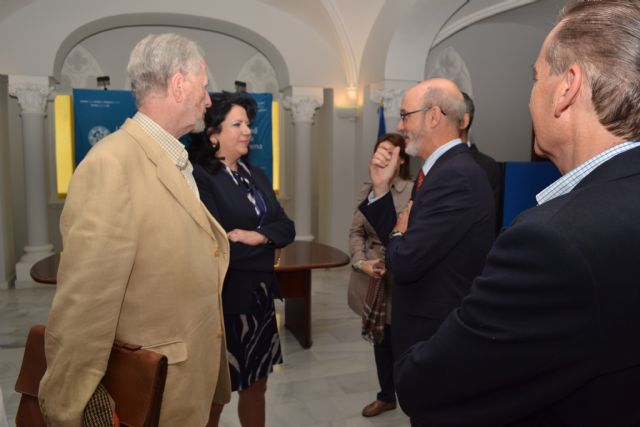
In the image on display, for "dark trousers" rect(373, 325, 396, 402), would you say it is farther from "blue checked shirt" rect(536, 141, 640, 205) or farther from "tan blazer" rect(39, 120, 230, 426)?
"blue checked shirt" rect(536, 141, 640, 205)

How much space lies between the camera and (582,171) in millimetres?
808

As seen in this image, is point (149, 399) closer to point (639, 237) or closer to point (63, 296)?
point (63, 296)

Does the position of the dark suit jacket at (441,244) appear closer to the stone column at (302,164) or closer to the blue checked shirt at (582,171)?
the blue checked shirt at (582,171)

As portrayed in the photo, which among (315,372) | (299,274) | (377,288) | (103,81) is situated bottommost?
(315,372)

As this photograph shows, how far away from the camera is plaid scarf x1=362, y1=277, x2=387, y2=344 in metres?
2.84

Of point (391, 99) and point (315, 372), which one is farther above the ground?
point (391, 99)

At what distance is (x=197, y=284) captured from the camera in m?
1.50

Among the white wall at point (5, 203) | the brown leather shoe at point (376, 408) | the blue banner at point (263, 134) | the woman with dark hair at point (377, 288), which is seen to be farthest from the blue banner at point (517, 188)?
the white wall at point (5, 203)

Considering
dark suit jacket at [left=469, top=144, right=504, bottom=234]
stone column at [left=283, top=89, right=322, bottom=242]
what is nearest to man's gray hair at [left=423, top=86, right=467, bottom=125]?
dark suit jacket at [left=469, top=144, right=504, bottom=234]

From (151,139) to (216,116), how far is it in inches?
28.8

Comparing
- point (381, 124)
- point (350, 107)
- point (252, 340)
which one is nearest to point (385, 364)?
point (252, 340)

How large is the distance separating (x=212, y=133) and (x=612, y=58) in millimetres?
1662

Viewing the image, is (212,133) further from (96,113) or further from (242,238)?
(96,113)

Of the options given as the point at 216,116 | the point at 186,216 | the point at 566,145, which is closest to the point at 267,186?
the point at 216,116
